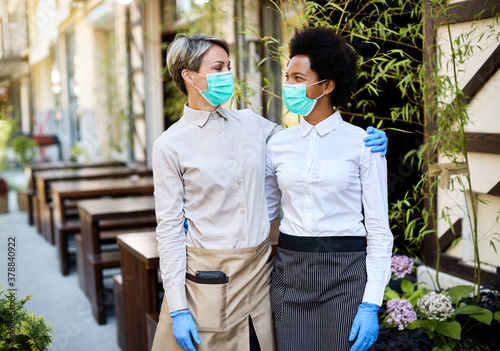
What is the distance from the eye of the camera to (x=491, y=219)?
261 cm

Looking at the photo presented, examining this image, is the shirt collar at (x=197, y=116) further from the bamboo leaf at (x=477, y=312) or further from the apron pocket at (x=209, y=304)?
the bamboo leaf at (x=477, y=312)

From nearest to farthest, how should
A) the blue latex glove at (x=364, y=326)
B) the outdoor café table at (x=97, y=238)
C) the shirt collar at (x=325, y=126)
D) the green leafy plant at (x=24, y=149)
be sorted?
the blue latex glove at (x=364, y=326)
the shirt collar at (x=325, y=126)
the outdoor café table at (x=97, y=238)
the green leafy plant at (x=24, y=149)

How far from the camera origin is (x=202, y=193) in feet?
5.37

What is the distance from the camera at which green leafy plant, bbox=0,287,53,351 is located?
1.71 meters

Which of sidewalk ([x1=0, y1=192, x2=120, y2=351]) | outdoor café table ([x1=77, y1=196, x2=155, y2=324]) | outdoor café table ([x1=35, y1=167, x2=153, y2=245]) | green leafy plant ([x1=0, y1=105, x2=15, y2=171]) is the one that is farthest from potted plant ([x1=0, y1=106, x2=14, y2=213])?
outdoor café table ([x1=77, y1=196, x2=155, y2=324])

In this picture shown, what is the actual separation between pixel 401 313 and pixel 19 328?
144cm

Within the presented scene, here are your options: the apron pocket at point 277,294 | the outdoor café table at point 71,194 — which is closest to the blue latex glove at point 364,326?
the apron pocket at point 277,294

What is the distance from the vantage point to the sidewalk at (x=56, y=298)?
3361 mm

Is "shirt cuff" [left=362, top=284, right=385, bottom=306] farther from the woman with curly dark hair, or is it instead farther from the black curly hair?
the black curly hair

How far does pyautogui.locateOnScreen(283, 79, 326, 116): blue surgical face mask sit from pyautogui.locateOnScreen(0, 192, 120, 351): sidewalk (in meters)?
1.14

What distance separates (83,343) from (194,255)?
212cm

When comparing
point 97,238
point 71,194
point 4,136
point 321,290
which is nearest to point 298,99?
point 321,290

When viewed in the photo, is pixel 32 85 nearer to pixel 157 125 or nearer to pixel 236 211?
pixel 157 125

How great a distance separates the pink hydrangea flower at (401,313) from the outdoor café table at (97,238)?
2.15 metres
